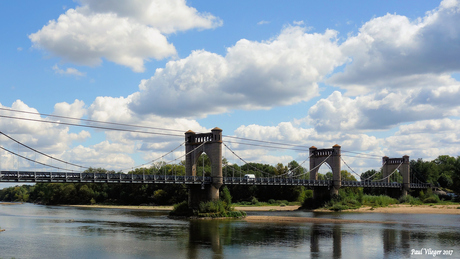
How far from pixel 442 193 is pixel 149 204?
253 ft

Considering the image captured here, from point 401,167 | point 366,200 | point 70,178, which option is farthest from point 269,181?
point 401,167

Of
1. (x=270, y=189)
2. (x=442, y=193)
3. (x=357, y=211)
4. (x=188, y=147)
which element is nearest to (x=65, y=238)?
(x=188, y=147)

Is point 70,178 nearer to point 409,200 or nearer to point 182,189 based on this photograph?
point 182,189

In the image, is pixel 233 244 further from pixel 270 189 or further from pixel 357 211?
pixel 270 189

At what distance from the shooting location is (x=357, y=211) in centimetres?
8131

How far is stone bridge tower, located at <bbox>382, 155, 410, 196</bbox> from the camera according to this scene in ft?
364

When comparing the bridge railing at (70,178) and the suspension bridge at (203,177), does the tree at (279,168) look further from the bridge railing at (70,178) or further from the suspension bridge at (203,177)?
the bridge railing at (70,178)

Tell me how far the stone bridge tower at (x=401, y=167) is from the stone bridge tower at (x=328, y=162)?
28.7 meters

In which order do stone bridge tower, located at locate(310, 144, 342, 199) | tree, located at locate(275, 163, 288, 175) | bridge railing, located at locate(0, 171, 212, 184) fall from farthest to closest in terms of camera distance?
tree, located at locate(275, 163, 288, 175) < stone bridge tower, located at locate(310, 144, 342, 199) < bridge railing, located at locate(0, 171, 212, 184)

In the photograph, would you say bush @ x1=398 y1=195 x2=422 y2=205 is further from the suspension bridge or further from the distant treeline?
the distant treeline

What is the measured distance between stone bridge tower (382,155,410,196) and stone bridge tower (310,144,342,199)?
1130 inches

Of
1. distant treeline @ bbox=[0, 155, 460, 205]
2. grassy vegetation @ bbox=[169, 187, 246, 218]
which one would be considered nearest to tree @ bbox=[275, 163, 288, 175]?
distant treeline @ bbox=[0, 155, 460, 205]

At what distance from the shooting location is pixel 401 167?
115 metres

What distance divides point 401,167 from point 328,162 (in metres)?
32.0
